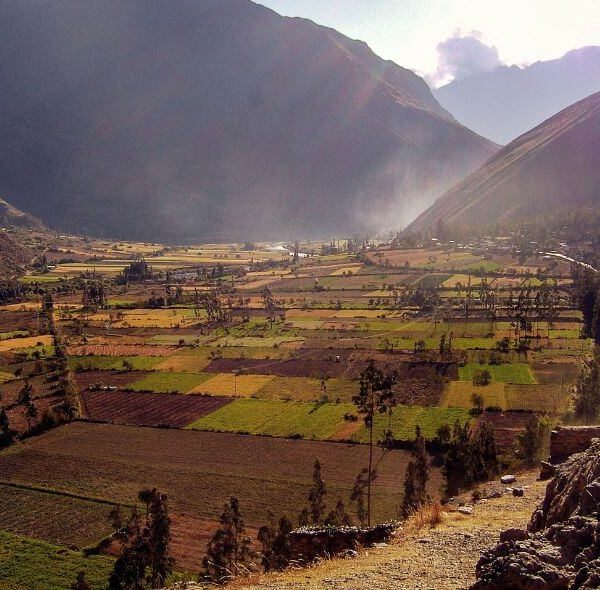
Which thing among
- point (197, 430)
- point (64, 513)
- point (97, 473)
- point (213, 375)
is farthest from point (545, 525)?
point (213, 375)

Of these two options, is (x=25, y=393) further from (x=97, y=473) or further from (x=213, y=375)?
(x=213, y=375)

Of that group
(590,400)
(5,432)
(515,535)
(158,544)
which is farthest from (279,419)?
(515,535)

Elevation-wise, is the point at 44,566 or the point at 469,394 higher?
the point at 469,394

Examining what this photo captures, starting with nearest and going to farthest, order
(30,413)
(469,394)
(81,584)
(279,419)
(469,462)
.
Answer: (81,584) < (469,462) < (30,413) < (279,419) < (469,394)

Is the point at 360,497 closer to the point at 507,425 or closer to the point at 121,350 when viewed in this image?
the point at 507,425

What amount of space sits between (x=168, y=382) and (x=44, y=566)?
4204 centimetres

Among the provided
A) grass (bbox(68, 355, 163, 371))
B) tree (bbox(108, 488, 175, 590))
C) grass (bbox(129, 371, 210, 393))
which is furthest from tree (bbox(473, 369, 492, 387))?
tree (bbox(108, 488, 175, 590))

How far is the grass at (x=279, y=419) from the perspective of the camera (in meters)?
56.9

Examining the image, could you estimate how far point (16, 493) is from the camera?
45.5 metres

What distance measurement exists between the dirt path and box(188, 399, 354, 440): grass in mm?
38434

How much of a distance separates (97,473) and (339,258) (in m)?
155

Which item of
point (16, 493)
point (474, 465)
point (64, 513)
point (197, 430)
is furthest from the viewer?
point (197, 430)

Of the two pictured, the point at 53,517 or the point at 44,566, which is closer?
the point at 44,566

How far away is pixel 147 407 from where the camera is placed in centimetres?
6700
